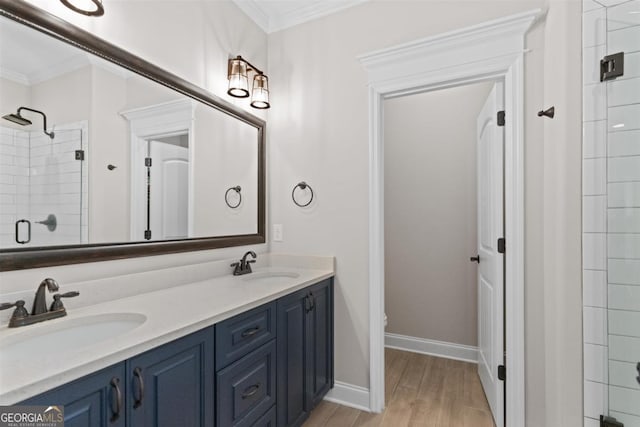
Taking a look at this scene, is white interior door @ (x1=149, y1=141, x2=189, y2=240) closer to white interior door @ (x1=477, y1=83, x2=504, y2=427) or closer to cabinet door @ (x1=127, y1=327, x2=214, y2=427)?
cabinet door @ (x1=127, y1=327, x2=214, y2=427)

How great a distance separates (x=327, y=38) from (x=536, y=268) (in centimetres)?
199

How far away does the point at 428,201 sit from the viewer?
2889 mm

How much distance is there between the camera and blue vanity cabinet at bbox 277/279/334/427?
5.20ft

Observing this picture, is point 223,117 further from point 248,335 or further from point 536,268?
point 536,268

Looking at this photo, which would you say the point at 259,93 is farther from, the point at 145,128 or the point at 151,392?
the point at 151,392

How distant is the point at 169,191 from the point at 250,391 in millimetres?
1088

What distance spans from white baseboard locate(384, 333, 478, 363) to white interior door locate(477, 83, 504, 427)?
1.43 ft

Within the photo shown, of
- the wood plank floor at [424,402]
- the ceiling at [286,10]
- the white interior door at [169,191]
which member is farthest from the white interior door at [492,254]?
the white interior door at [169,191]

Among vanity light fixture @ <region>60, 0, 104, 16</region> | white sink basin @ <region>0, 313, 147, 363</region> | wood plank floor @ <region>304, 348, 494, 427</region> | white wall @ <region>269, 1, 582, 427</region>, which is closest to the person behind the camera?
white sink basin @ <region>0, 313, 147, 363</region>

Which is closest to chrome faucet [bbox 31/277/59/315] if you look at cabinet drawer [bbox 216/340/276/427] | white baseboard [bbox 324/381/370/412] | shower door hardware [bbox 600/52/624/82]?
cabinet drawer [bbox 216/340/276/427]

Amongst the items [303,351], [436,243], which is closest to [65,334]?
[303,351]

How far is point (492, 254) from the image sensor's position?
1.91 meters

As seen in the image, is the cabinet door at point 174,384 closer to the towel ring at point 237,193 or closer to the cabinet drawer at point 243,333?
the cabinet drawer at point 243,333

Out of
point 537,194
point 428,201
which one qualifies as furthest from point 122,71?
point 428,201
